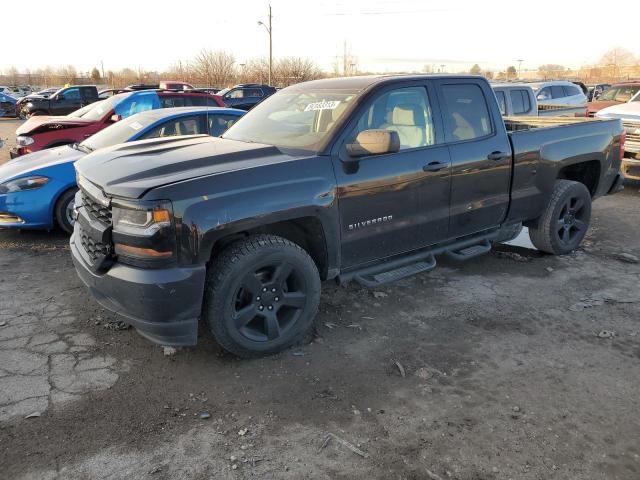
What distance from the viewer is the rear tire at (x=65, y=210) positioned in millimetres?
6137

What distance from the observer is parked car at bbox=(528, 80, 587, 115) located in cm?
1423

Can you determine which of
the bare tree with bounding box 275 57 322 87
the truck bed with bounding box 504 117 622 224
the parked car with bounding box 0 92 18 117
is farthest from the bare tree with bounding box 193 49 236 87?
the truck bed with bounding box 504 117 622 224

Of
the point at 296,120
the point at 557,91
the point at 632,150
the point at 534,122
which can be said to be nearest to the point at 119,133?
the point at 296,120

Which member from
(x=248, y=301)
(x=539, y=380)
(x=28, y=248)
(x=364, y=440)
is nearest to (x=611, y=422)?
(x=539, y=380)

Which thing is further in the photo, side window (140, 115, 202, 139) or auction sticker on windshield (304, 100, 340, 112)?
side window (140, 115, 202, 139)

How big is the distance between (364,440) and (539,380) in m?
1.33

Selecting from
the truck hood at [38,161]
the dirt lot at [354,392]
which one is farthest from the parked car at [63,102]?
the dirt lot at [354,392]

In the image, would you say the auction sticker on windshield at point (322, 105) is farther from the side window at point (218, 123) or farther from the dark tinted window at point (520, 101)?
the dark tinted window at point (520, 101)

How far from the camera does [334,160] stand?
372cm

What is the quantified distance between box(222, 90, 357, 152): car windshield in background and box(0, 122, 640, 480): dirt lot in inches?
58.0

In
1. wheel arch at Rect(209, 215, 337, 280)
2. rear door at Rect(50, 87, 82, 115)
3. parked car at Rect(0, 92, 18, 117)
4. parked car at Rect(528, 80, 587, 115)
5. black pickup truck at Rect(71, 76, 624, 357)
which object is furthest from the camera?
parked car at Rect(0, 92, 18, 117)

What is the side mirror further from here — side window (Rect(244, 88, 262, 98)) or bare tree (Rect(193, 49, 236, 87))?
bare tree (Rect(193, 49, 236, 87))

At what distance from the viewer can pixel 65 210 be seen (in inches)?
244

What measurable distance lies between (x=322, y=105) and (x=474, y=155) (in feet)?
4.64
